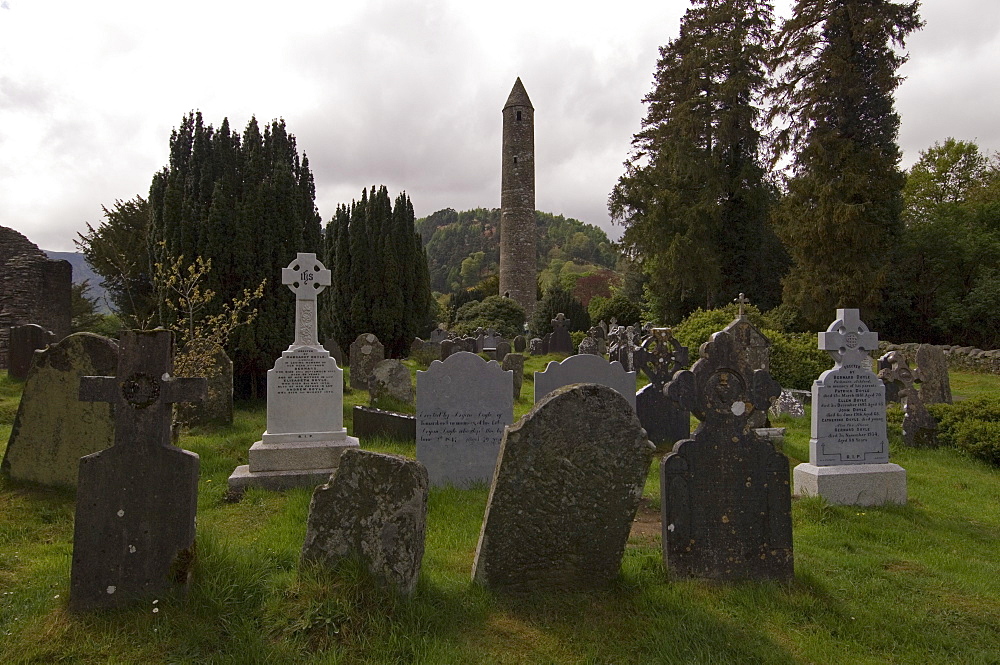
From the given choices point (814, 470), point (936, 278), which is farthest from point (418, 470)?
point (936, 278)

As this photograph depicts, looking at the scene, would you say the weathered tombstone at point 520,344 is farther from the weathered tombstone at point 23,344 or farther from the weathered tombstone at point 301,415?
the weathered tombstone at point 301,415

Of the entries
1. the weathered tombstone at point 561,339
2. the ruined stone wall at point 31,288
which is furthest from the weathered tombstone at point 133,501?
the weathered tombstone at point 561,339

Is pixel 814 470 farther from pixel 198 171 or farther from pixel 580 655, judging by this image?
pixel 198 171

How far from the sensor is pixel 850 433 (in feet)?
Answer: 19.7

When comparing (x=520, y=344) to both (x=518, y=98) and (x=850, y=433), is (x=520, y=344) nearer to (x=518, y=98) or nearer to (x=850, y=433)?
(x=518, y=98)

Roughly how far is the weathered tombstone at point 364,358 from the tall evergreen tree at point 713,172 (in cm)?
1625

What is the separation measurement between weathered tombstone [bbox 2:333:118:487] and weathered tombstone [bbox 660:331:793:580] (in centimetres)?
471

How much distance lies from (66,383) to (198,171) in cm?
751

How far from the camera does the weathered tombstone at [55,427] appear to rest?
5195 mm

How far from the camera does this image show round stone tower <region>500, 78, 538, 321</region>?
3556cm

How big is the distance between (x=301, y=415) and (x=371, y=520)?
339 cm

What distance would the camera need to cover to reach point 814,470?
585 cm

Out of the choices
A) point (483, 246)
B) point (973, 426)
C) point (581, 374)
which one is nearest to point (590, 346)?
point (973, 426)

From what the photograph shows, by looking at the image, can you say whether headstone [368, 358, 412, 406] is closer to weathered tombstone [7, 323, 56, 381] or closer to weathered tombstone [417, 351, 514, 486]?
weathered tombstone [417, 351, 514, 486]
